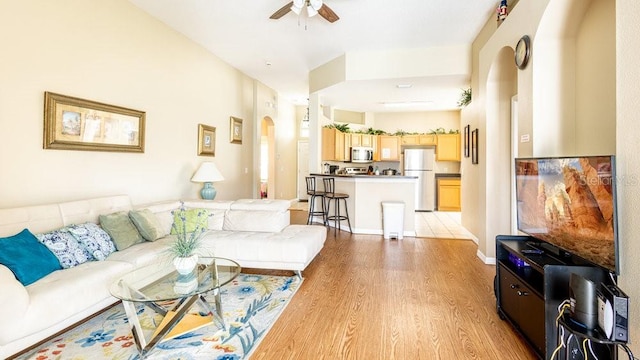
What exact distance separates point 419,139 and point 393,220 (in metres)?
3.86

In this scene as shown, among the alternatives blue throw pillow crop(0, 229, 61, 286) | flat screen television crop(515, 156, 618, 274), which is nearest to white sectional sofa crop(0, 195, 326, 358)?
blue throw pillow crop(0, 229, 61, 286)

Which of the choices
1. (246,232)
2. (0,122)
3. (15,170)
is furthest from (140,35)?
(246,232)

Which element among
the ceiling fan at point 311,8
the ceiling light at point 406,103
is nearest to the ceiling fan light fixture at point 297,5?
the ceiling fan at point 311,8

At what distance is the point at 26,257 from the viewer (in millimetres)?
2051

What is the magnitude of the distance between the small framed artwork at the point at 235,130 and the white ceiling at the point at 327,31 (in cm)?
106

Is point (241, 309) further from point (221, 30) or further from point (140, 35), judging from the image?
point (221, 30)

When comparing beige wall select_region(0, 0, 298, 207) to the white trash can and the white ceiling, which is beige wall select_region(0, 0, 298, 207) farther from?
the white trash can

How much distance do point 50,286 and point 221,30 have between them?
3738mm

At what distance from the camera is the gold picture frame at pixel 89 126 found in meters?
2.78

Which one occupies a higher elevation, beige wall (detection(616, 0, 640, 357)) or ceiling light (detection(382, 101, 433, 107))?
ceiling light (detection(382, 101, 433, 107))

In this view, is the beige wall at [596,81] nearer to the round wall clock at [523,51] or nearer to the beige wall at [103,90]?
the round wall clock at [523,51]

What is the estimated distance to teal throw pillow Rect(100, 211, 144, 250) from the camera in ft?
9.12

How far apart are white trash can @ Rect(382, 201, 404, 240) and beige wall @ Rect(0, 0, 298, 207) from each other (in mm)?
3027

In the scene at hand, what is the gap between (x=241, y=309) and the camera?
251 cm
